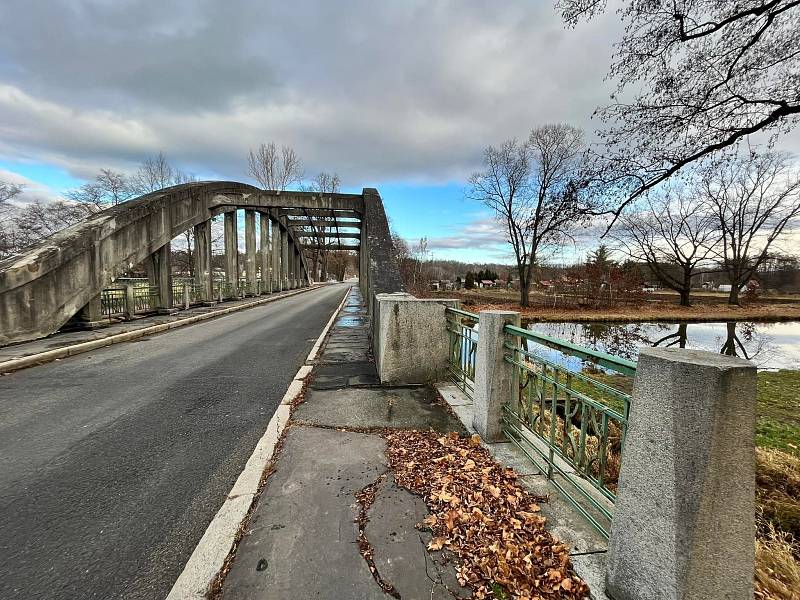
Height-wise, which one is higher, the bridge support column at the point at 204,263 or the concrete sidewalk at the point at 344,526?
the bridge support column at the point at 204,263

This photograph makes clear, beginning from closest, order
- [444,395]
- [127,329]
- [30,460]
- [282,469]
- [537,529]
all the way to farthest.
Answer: [537,529] → [282,469] → [30,460] → [444,395] → [127,329]

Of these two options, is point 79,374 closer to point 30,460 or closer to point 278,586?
point 30,460

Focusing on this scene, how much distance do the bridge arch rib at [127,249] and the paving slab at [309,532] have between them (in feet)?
18.6

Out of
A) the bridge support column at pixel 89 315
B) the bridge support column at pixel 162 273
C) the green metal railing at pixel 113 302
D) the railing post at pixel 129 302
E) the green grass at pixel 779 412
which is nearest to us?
the green grass at pixel 779 412

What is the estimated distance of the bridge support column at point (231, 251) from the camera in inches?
773

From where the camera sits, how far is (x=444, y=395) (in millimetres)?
4711

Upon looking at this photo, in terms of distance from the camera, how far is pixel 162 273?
1358 cm

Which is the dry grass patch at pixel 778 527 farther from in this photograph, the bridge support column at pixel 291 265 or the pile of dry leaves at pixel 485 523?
the bridge support column at pixel 291 265

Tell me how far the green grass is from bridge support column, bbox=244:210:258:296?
24025mm

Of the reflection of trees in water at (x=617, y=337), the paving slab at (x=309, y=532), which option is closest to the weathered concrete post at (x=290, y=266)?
the reflection of trees in water at (x=617, y=337)

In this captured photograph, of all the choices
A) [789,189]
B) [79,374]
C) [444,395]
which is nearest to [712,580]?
[444,395]

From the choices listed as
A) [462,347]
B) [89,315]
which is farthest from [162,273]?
[462,347]

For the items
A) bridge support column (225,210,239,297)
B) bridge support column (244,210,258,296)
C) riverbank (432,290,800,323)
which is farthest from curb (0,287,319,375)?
riverbank (432,290,800,323)

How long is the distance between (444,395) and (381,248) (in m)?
6.21
